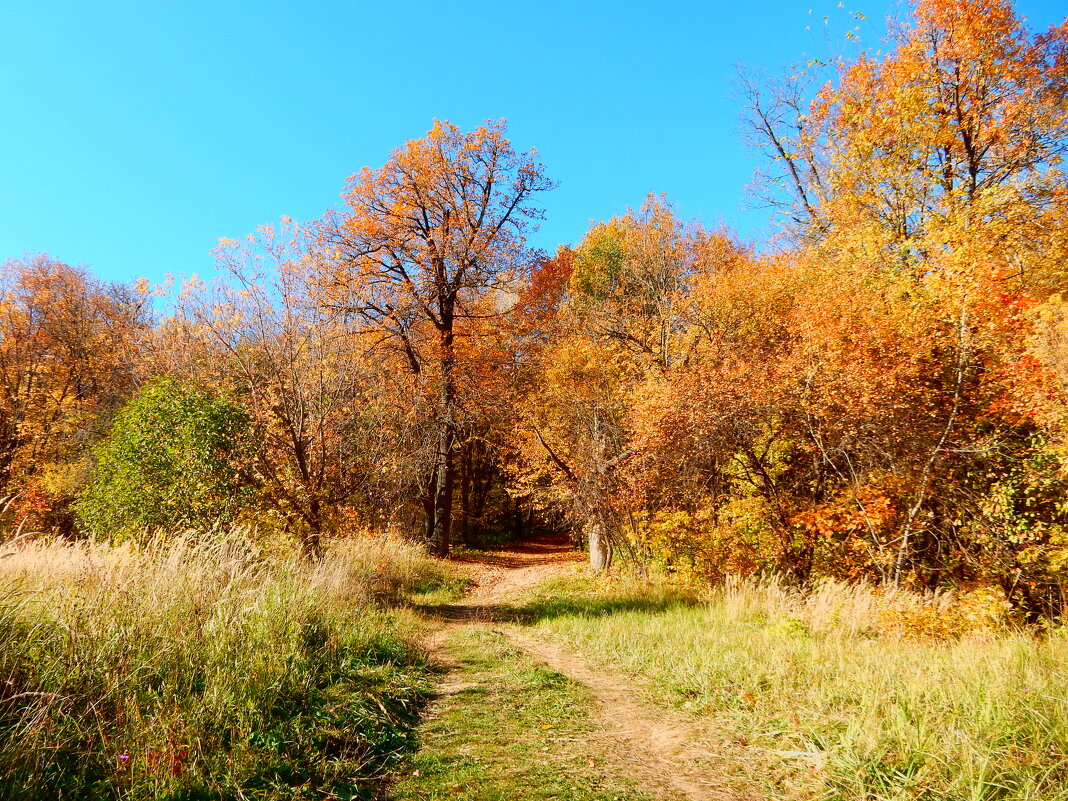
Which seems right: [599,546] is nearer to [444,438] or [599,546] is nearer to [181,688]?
[444,438]

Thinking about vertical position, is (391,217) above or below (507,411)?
above

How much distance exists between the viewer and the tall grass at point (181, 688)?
3.27m

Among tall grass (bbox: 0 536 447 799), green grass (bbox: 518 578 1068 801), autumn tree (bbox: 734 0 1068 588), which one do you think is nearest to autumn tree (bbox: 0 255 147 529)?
tall grass (bbox: 0 536 447 799)

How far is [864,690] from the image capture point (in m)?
4.57

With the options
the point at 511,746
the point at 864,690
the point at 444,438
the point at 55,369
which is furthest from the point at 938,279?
the point at 55,369

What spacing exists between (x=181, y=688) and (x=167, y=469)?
195 inches

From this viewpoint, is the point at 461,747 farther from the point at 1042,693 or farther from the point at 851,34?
the point at 851,34

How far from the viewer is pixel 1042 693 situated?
3.93 m

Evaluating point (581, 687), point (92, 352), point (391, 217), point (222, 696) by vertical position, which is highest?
point (391, 217)

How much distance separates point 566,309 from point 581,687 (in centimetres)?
1702

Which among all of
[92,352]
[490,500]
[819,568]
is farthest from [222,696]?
[92,352]

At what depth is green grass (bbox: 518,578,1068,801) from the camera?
346 centimetres

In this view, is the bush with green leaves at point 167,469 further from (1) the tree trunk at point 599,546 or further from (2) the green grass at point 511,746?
(1) the tree trunk at point 599,546

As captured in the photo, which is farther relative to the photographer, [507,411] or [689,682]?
[507,411]
